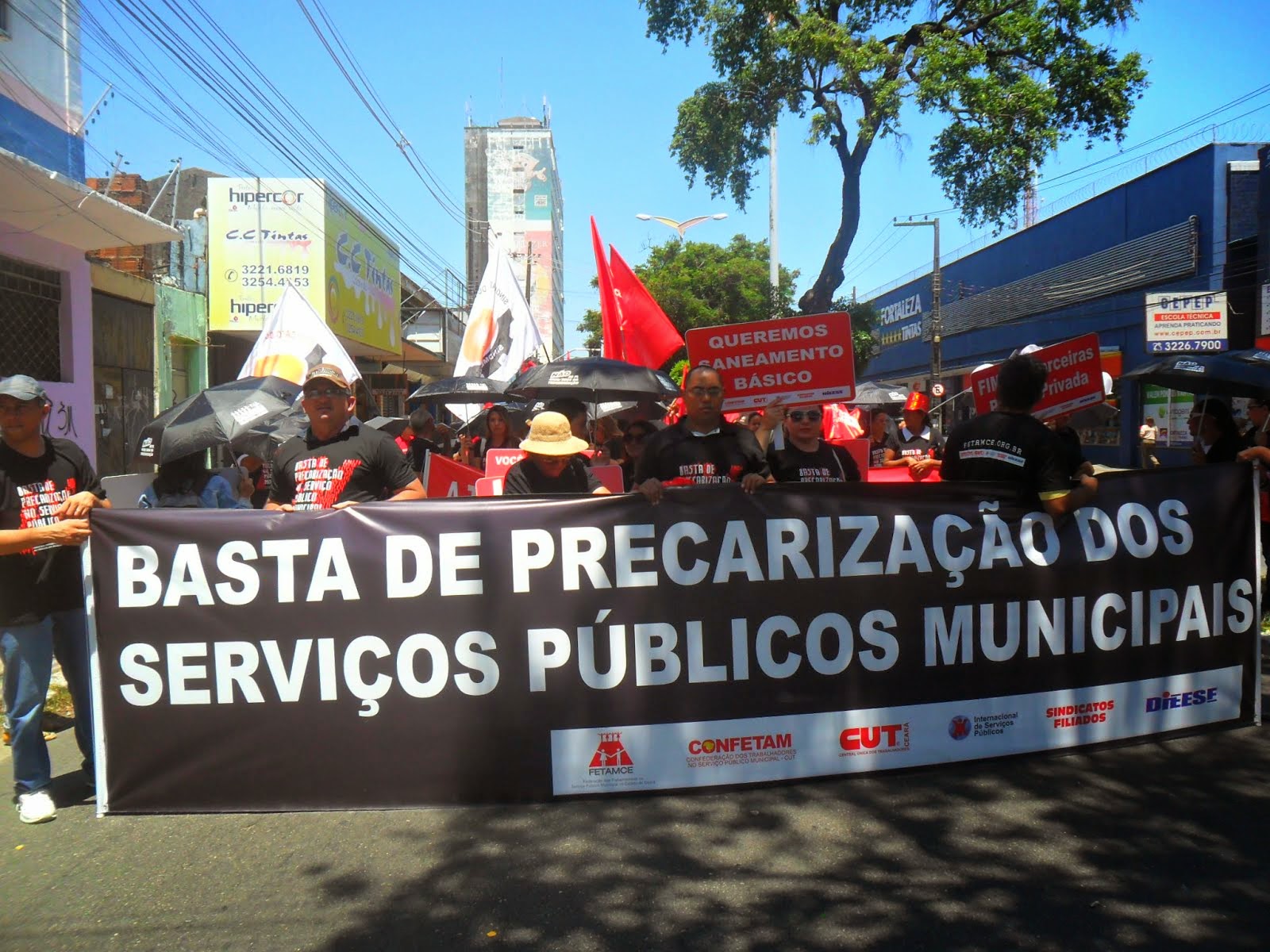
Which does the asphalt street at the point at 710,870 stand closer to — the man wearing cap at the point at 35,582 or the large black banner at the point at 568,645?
the large black banner at the point at 568,645

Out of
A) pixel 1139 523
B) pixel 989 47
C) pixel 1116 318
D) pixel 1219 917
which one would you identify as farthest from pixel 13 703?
pixel 1116 318

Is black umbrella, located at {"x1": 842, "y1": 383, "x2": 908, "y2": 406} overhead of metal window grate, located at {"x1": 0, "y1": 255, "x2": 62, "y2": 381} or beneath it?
beneath

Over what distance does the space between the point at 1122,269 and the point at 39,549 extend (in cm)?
2800

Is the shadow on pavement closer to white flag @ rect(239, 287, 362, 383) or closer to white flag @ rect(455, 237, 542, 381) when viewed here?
white flag @ rect(239, 287, 362, 383)

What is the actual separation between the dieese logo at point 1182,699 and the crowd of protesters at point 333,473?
1.05m

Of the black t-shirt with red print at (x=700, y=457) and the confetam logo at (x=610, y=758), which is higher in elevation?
the black t-shirt with red print at (x=700, y=457)

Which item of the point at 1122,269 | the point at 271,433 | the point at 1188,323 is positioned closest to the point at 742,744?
the point at 271,433

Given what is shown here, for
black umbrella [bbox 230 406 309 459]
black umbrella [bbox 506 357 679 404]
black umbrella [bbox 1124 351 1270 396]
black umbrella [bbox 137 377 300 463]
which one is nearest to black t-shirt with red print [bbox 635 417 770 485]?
black umbrella [bbox 137 377 300 463]

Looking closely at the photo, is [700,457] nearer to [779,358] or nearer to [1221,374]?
[779,358]

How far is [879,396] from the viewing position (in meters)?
15.3

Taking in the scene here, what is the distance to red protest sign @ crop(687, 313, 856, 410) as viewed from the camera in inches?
265

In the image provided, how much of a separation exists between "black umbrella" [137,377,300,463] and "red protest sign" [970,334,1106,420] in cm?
451

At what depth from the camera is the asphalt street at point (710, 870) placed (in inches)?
132

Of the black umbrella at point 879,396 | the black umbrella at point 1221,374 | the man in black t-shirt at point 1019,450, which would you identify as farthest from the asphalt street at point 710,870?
the black umbrella at point 879,396
